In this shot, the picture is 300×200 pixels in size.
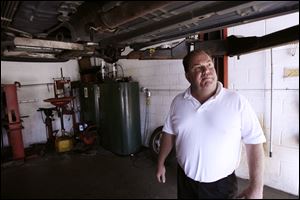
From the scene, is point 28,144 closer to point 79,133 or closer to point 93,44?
point 93,44

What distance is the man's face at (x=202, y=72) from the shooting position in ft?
2.73

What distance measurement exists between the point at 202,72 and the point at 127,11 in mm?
420

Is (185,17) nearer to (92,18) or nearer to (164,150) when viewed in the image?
(92,18)

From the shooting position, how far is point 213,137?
0.80m

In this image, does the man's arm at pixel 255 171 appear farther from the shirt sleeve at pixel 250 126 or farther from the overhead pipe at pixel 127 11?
the overhead pipe at pixel 127 11

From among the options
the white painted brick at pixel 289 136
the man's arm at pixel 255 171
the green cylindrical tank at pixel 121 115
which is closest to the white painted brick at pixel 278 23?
the white painted brick at pixel 289 136

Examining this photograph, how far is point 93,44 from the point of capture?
896mm

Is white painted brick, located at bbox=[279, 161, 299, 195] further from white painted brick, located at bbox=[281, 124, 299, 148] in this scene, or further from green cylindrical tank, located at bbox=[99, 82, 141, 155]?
green cylindrical tank, located at bbox=[99, 82, 141, 155]

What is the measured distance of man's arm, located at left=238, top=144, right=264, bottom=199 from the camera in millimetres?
728

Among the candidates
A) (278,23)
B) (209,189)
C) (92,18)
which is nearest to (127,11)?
(92,18)

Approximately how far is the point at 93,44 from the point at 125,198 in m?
0.64

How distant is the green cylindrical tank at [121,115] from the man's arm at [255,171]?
186 centimetres

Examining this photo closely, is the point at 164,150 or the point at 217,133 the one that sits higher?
the point at 217,133

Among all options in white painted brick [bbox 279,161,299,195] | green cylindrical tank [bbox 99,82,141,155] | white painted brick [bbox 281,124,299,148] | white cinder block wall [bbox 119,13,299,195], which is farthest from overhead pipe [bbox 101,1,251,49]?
green cylindrical tank [bbox 99,82,141,155]
